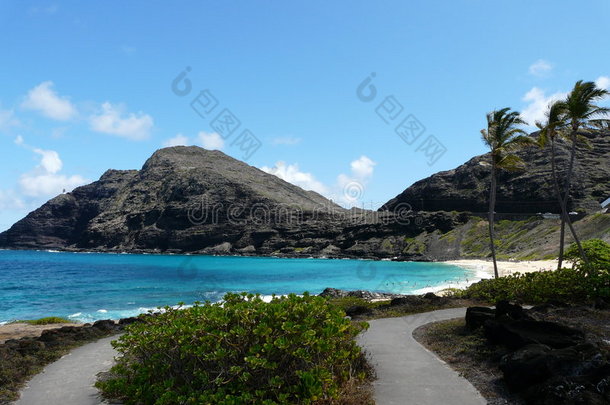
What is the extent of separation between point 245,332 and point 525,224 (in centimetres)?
14095

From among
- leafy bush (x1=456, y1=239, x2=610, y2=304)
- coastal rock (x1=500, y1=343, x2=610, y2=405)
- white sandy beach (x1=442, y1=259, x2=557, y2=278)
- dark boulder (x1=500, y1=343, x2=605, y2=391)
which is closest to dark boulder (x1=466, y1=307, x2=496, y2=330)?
coastal rock (x1=500, y1=343, x2=610, y2=405)

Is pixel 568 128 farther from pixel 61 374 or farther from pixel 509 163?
pixel 61 374

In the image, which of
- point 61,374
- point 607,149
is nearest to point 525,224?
point 607,149

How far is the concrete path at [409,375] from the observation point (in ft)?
30.0

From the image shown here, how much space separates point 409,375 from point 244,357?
4850 mm

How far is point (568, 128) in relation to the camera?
30.9m

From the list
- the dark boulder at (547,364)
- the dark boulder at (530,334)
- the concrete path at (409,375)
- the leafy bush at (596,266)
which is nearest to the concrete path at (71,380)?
the concrete path at (409,375)

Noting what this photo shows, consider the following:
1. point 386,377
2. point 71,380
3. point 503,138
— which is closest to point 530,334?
point 386,377

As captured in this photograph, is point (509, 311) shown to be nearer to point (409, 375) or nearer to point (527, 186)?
point (409, 375)

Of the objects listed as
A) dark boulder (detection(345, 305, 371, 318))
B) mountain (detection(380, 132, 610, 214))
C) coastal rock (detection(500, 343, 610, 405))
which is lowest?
dark boulder (detection(345, 305, 371, 318))

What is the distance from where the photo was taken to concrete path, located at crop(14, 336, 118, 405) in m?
10.2

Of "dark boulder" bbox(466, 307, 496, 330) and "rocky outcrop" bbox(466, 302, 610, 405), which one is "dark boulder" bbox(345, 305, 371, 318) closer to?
"dark boulder" bbox(466, 307, 496, 330)

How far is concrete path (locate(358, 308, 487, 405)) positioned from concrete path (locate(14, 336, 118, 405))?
6736 mm

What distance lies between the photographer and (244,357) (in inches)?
316
